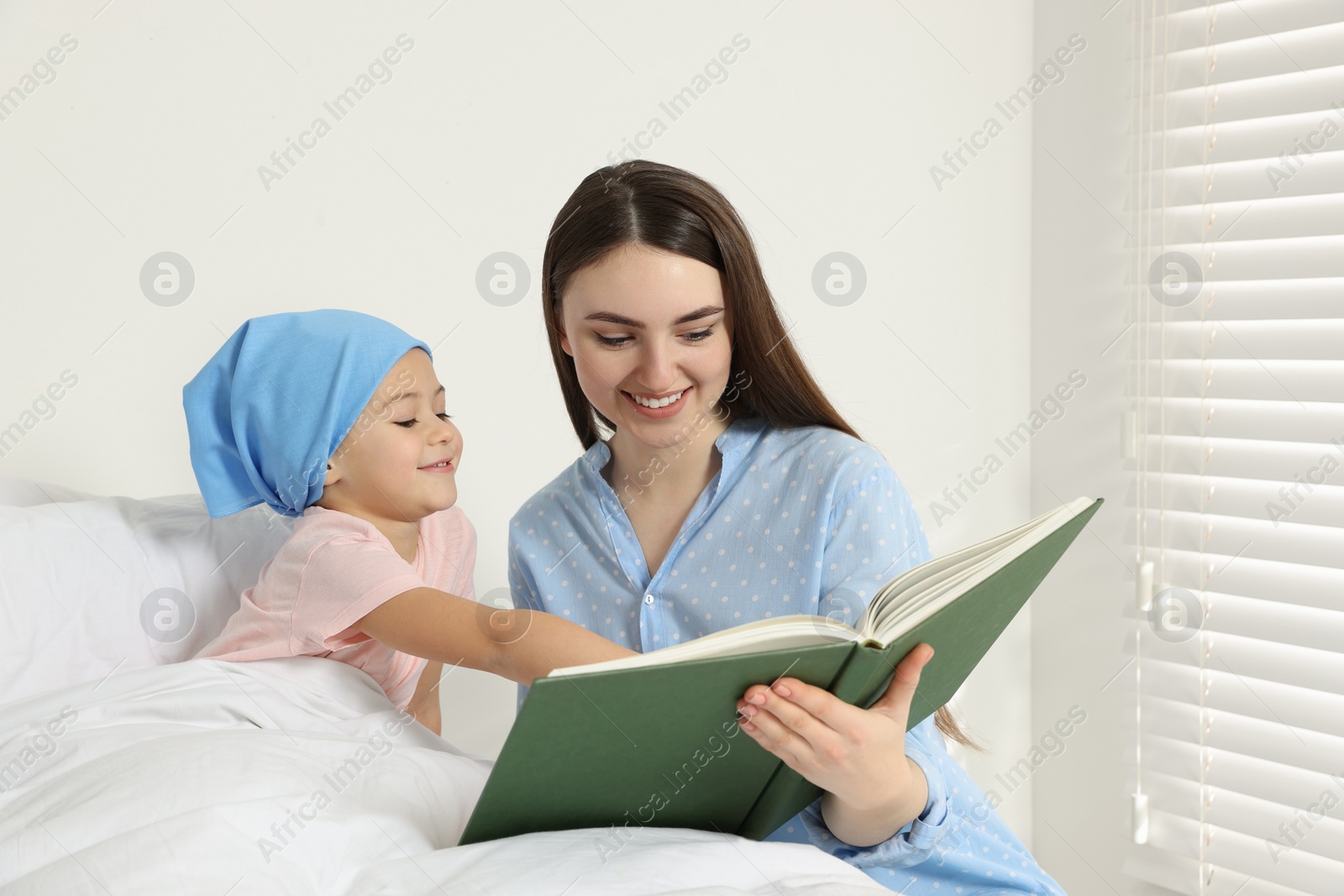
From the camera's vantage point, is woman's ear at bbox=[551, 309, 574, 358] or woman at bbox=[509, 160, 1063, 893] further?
woman's ear at bbox=[551, 309, 574, 358]

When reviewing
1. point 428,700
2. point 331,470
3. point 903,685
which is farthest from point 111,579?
point 903,685

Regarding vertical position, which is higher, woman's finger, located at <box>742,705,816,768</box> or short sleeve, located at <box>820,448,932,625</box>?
short sleeve, located at <box>820,448,932,625</box>

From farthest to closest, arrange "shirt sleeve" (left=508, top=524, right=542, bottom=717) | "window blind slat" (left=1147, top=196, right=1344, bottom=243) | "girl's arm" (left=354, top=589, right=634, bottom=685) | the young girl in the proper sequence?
"window blind slat" (left=1147, top=196, right=1344, bottom=243) → "shirt sleeve" (left=508, top=524, right=542, bottom=717) → the young girl → "girl's arm" (left=354, top=589, right=634, bottom=685)

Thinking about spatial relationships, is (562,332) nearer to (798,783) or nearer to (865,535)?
(865,535)

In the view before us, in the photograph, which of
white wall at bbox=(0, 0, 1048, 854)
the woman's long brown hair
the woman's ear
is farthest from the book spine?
white wall at bbox=(0, 0, 1048, 854)

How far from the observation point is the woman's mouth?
1.28 meters

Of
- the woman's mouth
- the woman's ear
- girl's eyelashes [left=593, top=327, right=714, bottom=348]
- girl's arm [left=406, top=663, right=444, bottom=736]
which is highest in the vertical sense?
the woman's ear

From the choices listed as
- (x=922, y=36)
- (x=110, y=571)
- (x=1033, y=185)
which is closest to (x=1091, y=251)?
(x=1033, y=185)

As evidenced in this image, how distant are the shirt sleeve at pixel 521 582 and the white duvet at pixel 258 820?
37 centimetres

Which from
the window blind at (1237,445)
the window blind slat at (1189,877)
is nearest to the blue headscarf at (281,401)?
the window blind at (1237,445)

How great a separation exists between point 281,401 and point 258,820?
549mm

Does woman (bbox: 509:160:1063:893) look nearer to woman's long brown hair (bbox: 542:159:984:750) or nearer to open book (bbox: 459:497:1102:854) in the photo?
woman's long brown hair (bbox: 542:159:984:750)

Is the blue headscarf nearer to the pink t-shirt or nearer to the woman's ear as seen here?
the pink t-shirt

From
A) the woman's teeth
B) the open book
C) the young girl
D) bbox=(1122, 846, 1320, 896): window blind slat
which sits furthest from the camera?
bbox=(1122, 846, 1320, 896): window blind slat
